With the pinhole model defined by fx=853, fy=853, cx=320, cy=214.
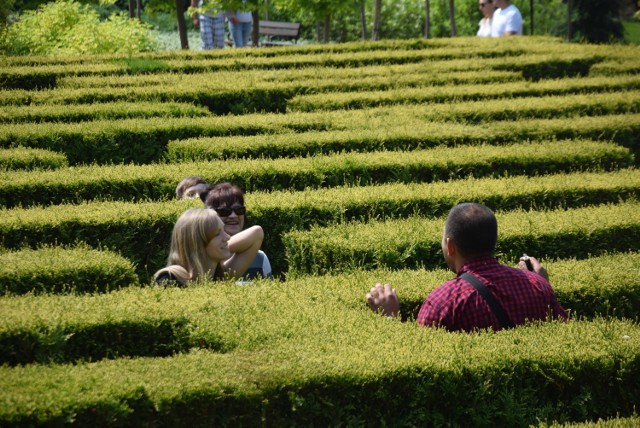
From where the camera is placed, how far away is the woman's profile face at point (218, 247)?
7777 millimetres

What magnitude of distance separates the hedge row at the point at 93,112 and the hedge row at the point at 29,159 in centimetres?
179

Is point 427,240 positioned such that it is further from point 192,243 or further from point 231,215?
point 192,243

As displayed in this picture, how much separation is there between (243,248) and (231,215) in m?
0.50

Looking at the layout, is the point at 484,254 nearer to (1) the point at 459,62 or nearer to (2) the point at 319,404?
(2) the point at 319,404

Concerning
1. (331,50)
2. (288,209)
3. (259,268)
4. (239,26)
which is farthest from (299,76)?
(259,268)

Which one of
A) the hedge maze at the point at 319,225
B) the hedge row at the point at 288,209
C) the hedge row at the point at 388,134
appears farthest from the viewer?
the hedge row at the point at 388,134

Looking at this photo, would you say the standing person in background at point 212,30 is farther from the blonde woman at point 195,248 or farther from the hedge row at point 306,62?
the blonde woman at point 195,248

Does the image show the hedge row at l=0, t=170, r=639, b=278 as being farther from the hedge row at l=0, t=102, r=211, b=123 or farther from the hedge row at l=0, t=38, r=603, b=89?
the hedge row at l=0, t=38, r=603, b=89

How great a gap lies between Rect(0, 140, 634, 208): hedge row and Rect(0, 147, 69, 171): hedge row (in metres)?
0.47

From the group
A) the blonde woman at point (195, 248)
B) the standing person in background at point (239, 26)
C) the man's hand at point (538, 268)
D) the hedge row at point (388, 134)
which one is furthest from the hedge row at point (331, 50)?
the man's hand at point (538, 268)

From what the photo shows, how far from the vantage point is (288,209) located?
9961 mm

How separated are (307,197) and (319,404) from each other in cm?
494

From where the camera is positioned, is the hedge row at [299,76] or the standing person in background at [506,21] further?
the standing person in background at [506,21]

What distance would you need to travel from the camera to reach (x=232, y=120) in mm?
13828
